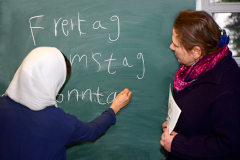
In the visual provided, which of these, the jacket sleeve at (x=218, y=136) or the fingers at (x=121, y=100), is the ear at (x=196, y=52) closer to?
the jacket sleeve at (x=218, y=136)

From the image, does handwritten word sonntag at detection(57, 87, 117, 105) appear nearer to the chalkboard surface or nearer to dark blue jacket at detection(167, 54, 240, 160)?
the chalkboard surface

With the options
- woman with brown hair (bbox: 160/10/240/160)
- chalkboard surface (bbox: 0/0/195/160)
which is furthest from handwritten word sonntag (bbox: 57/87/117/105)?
woman with brown hair (bbox: 160/10/240/160)

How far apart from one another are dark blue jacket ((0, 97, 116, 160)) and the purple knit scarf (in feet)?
2.11

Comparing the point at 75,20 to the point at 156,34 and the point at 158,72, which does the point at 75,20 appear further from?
the point at 158,72

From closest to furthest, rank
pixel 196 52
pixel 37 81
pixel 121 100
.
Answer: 1. pixel 37 81
2. pixel 196 52
3. pixel 121 100

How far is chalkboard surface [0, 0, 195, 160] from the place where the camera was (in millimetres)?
1276

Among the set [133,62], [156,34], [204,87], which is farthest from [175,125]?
[156,34]

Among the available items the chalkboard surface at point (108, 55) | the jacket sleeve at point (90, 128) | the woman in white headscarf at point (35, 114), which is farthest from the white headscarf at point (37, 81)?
the chalkboard surface at point (108, 55)

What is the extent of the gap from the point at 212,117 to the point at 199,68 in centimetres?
26

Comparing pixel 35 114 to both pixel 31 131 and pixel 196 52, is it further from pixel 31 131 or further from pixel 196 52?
pixel 196 52

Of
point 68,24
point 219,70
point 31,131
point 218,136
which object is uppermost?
point 68,24

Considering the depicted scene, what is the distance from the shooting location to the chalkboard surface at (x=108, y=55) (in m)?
1.28

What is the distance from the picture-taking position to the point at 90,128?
3.35 feet

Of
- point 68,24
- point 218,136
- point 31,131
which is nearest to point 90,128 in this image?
point 31,131
